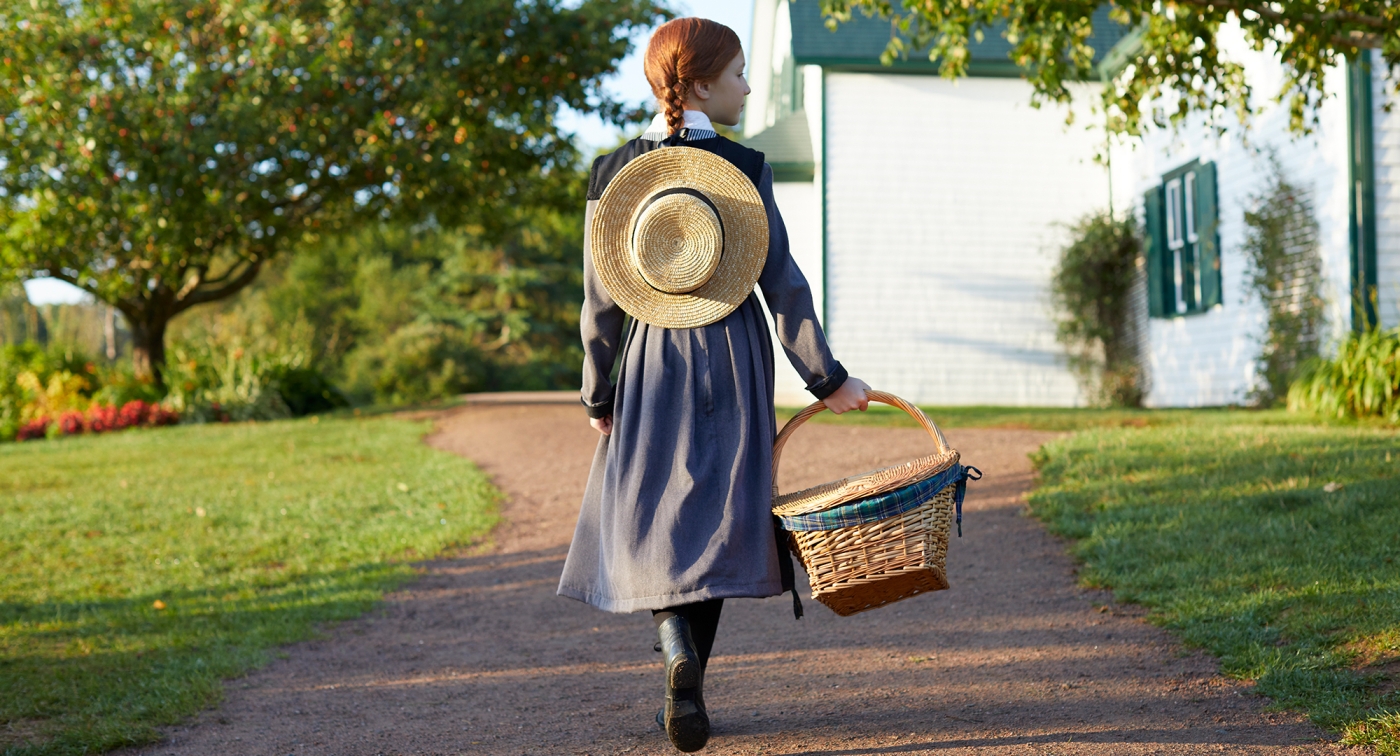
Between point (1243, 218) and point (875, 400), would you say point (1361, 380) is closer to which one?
point (1243, 218)

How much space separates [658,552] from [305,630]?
8.31 ft

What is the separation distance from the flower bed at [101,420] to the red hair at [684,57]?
13.5 m

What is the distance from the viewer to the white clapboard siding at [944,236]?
1411cm

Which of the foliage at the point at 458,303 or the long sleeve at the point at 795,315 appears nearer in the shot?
the long sleeve at the point at 795,315

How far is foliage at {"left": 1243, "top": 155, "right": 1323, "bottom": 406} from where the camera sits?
9.97 meters

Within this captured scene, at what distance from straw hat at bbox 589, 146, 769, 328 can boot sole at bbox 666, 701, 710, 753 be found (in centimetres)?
94

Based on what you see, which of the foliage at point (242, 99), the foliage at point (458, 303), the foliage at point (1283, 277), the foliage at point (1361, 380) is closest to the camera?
the foliage at point (1361, 380)

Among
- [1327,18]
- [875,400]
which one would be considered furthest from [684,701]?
[1327,18]

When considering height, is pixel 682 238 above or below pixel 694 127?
below

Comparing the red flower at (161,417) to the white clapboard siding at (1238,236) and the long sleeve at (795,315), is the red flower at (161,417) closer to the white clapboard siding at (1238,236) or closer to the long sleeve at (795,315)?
the white clapboard siding at (1238,236)

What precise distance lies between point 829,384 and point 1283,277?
9230mm

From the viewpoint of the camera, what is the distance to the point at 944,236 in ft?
46.4

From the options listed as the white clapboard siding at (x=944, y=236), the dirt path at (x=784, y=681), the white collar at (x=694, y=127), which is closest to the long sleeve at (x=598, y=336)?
the white collar at (x=694, y=127)

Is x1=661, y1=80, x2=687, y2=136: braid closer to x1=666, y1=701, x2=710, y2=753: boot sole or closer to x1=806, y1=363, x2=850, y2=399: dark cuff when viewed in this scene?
x1=806, y1=363, x2=850, y2=399: dark cuff
